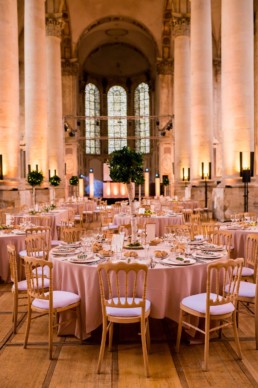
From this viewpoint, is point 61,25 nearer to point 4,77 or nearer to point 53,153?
point 53,153

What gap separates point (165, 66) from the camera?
3053 cm

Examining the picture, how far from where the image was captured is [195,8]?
1742 centimetres

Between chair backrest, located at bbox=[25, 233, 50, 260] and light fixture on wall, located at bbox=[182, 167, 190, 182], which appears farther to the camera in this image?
light fixture on wall, located at bbox=[182, 167, 190, 182]

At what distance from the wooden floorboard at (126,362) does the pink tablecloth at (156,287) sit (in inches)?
13.1

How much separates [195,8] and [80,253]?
15280 millimetres

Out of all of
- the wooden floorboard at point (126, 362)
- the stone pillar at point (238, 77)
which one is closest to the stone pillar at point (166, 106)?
the stone pillar at point (238, 77)

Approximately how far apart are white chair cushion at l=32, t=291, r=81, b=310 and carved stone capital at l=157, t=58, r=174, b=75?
27960 mm

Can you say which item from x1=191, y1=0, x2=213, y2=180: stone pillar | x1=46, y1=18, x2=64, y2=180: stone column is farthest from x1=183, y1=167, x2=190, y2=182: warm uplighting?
x1=46, y1=18, x2=64, y2=180: stone column

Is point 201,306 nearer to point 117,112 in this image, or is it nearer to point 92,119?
point 92,119

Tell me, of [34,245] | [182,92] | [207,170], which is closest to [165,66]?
[182,92]

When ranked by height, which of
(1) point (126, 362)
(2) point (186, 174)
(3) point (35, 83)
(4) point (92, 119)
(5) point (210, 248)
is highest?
(4) point (92, 119)

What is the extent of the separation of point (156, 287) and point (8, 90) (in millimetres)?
10975

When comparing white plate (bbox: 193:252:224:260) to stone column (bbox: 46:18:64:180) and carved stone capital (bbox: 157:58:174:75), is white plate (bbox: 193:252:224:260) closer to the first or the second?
stone column (bbox: 46:18:64:180)

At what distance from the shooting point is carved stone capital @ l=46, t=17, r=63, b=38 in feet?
75.7
